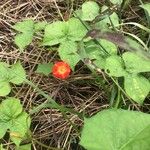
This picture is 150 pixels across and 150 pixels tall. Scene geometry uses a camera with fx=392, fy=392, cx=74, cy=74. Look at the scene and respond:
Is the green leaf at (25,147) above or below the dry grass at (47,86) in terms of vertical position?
below

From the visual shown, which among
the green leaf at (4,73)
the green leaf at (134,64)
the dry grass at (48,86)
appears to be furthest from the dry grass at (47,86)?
the green leaf at (134,64)

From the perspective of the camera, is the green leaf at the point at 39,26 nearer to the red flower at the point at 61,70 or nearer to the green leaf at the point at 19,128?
the red flower at the point at 61,70

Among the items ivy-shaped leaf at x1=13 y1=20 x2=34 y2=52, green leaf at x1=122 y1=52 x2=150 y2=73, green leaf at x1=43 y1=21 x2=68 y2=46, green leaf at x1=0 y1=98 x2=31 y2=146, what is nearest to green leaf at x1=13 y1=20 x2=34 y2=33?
ivy-shaped leaf at x1=13 y1=20 x2=34 y2=52

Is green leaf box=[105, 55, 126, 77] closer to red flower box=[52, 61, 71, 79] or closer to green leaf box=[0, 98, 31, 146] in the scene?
red flower box=[52, 61, 71, 79]

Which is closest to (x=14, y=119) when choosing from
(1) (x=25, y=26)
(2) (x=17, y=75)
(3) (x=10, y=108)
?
(3) (x=10, y=108)

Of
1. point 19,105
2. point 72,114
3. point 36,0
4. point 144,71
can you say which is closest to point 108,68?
point 144,71
